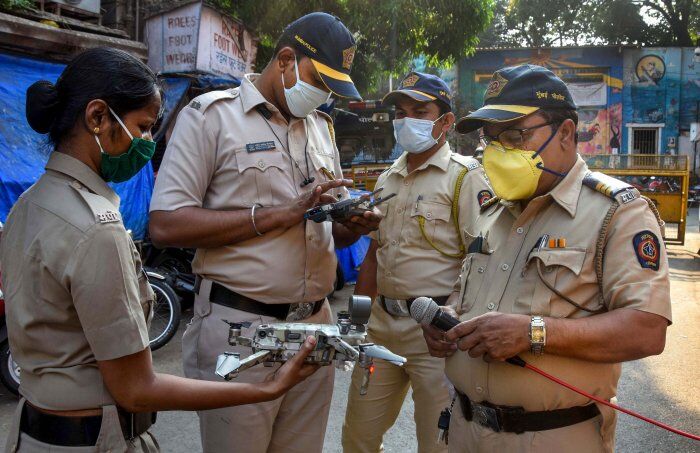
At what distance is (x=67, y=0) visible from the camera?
7219mm

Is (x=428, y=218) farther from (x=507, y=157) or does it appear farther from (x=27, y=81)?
(x=27, y=81)

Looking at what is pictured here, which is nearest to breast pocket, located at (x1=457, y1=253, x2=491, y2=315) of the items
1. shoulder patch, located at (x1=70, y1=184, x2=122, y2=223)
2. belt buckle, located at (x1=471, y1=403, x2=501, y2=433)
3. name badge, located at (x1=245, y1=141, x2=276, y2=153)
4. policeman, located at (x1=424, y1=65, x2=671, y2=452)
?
policeman, located at (x1=424, y1=65, x2=671, y2=452)

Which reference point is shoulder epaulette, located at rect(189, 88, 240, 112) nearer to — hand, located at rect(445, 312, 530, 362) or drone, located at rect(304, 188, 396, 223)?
drone, located at rect(304, 188, 396, 223)

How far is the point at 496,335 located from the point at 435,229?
1.48 metres

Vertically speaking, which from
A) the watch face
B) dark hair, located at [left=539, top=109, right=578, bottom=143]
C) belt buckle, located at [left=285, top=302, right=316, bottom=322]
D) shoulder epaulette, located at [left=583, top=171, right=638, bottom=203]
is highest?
dark hair, located at [left=539, top=109, right=578, bottom=143]

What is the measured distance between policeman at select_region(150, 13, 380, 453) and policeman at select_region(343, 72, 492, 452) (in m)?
0.75

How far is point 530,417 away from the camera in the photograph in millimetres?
2008

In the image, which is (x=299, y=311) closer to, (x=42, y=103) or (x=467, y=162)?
(x=42, y=103)

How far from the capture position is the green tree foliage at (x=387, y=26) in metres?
9.97

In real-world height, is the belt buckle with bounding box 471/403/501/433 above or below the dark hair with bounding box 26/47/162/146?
below

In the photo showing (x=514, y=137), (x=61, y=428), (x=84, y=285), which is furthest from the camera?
(x=514, y=137)

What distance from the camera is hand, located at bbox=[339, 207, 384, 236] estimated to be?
8.21 ft

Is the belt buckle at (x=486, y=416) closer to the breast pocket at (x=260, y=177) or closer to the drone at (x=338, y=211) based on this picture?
the drone at (x=338, y=211)

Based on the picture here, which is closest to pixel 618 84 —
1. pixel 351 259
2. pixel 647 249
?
pixel 351 259
